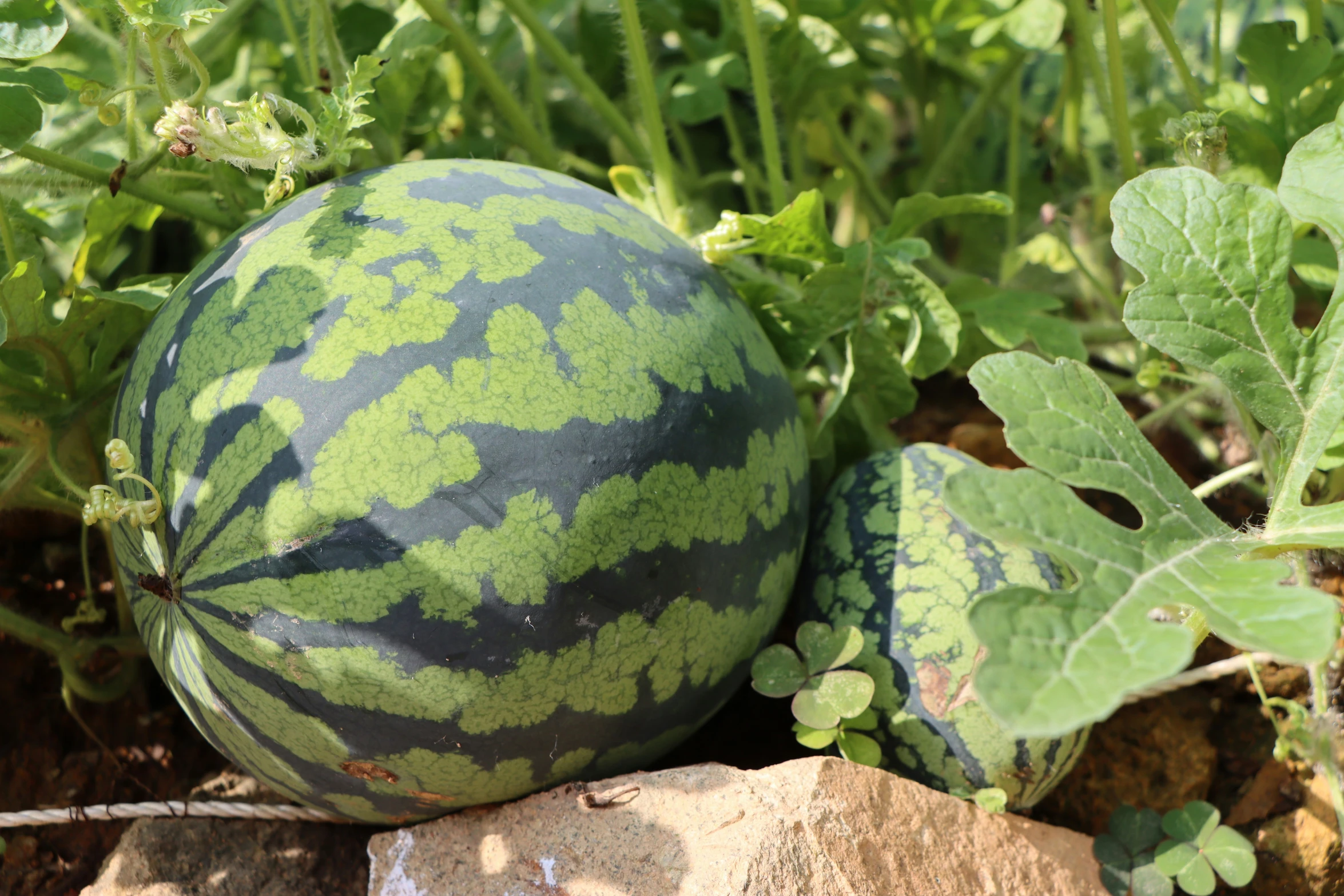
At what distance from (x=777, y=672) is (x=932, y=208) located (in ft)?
2.90

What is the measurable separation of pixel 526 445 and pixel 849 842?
732 mm

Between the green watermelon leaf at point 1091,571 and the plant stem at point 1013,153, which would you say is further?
the plant stem at point 1013,153

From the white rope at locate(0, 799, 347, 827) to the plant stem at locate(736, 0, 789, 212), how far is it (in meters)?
1.44

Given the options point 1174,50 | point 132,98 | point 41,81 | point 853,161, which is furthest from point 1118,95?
point 41,81

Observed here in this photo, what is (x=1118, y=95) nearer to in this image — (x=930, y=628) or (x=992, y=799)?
(x=930, y=628)

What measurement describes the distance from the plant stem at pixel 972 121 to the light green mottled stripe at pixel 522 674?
149 cm

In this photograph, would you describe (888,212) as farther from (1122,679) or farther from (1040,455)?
(1122,679)

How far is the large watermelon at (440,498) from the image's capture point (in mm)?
1319

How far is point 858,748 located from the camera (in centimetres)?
161

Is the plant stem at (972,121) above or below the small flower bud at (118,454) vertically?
below

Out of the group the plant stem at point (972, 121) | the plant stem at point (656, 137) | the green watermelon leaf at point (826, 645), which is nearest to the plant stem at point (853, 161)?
the plant stem at point (972, 121)

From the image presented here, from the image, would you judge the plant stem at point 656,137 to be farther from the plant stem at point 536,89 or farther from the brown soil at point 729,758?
the brown soil at point 729,758

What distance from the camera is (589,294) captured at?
1.47 meters

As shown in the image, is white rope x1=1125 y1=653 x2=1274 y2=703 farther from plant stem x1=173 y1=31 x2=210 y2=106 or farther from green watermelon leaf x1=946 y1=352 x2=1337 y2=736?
plant stem x1=173 y1=31 x2=210 y2=106
